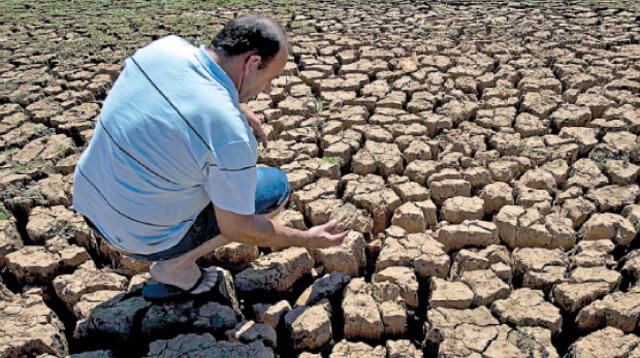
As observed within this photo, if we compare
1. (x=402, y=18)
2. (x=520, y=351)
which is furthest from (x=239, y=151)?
(x=402, y=18)

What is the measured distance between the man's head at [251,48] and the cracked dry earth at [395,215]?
0.89 meters

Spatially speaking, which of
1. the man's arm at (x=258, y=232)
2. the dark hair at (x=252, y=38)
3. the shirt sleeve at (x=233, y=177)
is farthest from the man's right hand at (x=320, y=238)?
the dark hair at (x=252, y=38)

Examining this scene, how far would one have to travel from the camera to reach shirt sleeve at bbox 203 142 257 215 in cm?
156

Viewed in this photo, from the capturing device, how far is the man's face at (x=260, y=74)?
5.60ft

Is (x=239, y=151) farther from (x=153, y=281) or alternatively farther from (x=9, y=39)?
(x=9, y=39)

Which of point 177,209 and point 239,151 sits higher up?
point 239,151

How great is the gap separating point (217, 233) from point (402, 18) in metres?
4.13

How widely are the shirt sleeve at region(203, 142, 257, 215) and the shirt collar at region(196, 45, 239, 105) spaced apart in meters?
0.19

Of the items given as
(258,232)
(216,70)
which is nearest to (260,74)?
(216,70)

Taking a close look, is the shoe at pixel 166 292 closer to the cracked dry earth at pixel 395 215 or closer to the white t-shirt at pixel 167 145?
the cracked dry earth at pixel 395 215

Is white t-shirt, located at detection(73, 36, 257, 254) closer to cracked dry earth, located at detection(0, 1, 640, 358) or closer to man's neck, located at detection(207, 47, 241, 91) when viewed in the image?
man's neck, located at detection(207, 47, 241, 91)

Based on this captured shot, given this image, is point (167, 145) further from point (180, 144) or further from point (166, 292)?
point (166, 292)

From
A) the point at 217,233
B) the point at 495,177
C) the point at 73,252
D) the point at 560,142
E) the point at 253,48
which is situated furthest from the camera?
the point at 560,142

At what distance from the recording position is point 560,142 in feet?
10.2
